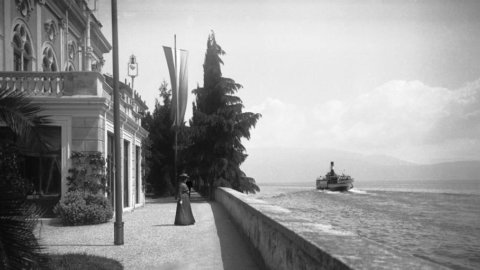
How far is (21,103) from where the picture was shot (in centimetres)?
436

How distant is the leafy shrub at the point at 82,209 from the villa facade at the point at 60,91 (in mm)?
602

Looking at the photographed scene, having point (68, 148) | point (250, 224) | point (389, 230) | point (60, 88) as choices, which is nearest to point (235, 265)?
point (250, 224)

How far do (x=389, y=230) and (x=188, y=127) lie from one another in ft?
51.3

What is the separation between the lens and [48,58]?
2094 cm

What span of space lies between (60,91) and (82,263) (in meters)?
8.34

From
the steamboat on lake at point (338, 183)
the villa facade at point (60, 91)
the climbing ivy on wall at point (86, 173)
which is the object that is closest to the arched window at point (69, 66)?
the villa facade at point (60, 91)

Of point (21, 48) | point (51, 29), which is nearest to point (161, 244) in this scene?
point (21, 48)

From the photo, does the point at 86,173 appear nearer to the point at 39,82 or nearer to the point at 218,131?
the point at 39,82

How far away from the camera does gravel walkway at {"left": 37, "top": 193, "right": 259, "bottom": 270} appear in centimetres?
767

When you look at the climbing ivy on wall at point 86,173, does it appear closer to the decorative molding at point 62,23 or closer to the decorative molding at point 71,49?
the decorative molding at point 62,23

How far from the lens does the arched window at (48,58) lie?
20625mm

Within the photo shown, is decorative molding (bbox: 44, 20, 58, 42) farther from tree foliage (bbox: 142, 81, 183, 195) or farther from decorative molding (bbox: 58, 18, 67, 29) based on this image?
tree foliage (bbox: 142, 81, 183, 195)

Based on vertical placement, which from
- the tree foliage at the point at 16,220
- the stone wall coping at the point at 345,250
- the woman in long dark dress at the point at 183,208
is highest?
the tree foliage at the point at 16,220

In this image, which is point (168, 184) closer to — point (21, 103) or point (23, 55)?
point (23, 55)
